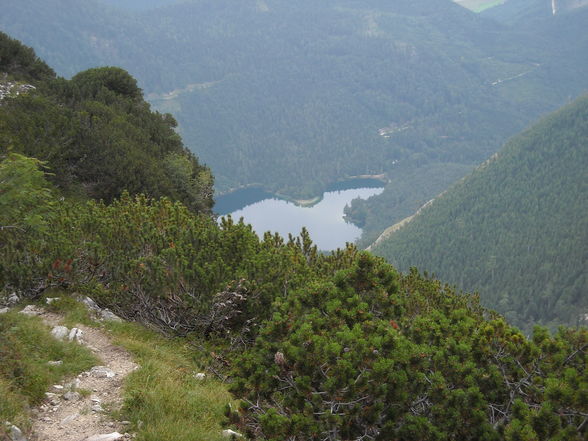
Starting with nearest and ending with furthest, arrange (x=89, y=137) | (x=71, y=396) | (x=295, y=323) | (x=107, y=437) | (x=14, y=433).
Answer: (x=14, y=433) < (x=107, y=437) < (x=295, y=323) < (x=71, y=396) < (x=89, y=137)

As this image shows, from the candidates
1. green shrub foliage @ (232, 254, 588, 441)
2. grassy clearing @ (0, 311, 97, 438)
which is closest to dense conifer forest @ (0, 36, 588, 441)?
green shrub foliage @ (232, 254, 588, 441)

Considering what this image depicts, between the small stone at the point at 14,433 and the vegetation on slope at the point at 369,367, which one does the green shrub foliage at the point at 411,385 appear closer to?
the vegetation on slope at the point at 369,367

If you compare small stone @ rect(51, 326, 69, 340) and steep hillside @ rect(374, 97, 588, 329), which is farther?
steep hillside @ rect(374, 97, 588, 329)

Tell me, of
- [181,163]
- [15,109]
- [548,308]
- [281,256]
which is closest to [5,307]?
[281,256]

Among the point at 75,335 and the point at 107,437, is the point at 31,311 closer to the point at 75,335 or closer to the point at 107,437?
the point at 75,335

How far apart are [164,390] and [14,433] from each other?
198cm

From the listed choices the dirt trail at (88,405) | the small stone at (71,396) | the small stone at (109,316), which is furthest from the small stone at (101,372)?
the small stone at (109,316)

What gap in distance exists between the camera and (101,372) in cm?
822

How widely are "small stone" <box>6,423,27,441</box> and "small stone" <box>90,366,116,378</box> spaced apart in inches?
79.6

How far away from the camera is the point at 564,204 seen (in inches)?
5822

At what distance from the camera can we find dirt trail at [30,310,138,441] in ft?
21.5

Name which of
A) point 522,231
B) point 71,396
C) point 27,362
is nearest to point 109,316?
point 27,362

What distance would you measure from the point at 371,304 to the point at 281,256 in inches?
138

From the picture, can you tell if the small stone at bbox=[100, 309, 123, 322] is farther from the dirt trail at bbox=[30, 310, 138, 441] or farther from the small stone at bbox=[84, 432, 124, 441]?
the small stone at bbox=[84, 432, 124, 441]
